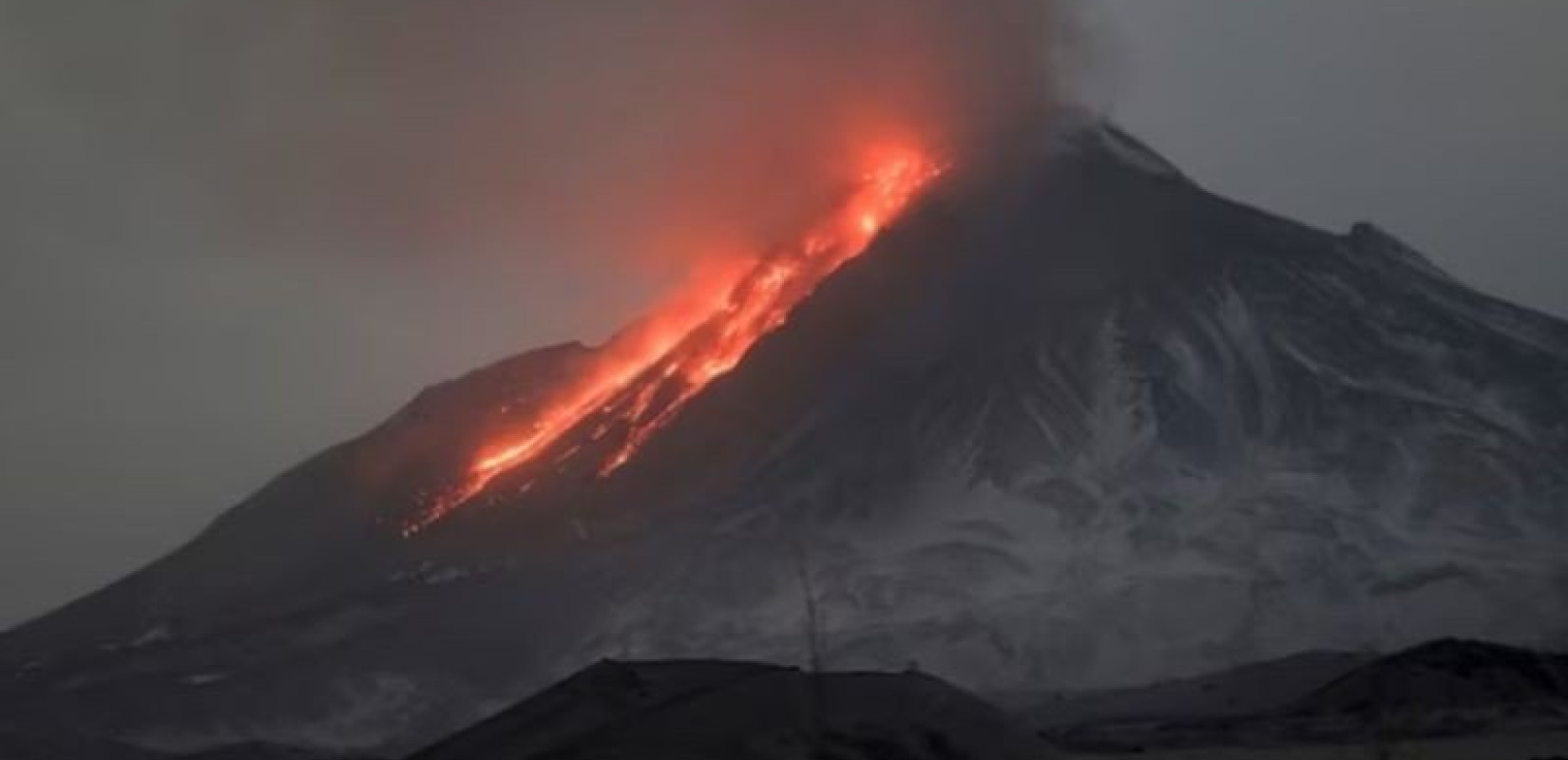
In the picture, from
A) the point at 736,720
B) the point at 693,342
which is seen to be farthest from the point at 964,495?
the point at 736,720

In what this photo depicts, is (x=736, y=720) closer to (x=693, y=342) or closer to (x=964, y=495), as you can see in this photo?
(x=964, y=495)

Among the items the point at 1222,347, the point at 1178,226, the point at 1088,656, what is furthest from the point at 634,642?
the point at 1178,226

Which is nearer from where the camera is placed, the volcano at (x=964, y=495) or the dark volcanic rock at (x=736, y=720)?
the dark volcanic rock at (x=736, y=720)

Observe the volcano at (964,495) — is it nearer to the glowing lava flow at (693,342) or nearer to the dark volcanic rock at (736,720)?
the glowing lava flow at (693,342)

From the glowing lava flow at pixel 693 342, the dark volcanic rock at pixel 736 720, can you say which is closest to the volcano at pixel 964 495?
the glowing lava flow at pixel 693 342

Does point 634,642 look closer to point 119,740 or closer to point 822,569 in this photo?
point 822,569

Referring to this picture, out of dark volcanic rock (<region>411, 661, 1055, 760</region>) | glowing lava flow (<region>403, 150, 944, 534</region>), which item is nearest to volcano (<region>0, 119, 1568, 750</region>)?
glowing lava flow (<region>403, 150, 944, 534</region>)
